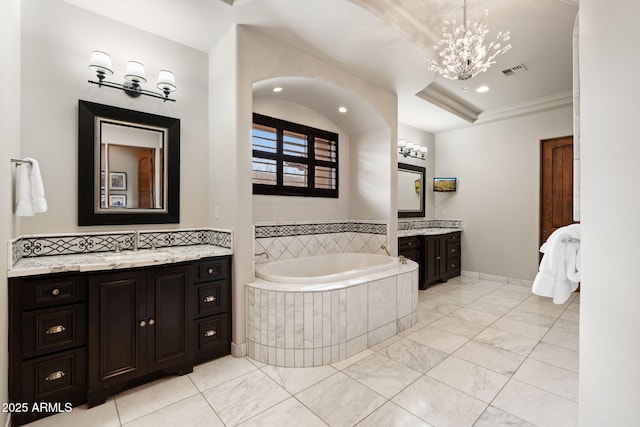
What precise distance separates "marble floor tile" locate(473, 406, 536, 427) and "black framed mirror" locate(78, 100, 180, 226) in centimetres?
275

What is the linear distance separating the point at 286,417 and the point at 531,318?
3.11 m

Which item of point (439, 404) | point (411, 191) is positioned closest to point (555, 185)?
point (411, 191)

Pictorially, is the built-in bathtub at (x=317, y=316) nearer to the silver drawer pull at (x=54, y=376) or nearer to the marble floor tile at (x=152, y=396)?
the marble floor tile at (x=152, y=396)

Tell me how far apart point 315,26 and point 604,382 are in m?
2.75

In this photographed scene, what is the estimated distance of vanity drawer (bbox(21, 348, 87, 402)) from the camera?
1.65m

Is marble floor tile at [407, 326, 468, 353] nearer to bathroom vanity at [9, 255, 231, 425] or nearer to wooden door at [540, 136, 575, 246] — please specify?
bathroom vanity at [9, 255, 231, 425]

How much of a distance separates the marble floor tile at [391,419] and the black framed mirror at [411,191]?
353 cm

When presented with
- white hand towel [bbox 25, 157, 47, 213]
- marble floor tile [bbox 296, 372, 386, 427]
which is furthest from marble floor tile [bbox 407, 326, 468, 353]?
white hand towel [bbox 25, 157, 47, 213]

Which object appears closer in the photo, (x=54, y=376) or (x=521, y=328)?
(x=54, y=376)

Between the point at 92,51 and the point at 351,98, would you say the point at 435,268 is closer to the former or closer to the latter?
the point at 351,98

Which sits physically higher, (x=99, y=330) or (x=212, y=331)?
(x=99, y=330)

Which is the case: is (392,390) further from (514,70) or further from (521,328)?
(514,70)

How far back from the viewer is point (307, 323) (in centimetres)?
227

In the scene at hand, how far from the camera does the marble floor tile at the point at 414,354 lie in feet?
7.50
